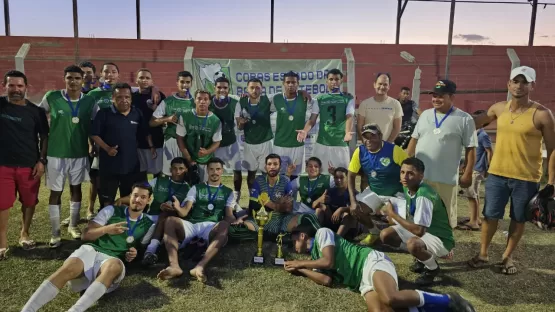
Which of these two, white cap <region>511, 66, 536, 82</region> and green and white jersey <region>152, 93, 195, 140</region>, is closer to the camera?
→ white cap <region>511, 66, 536, 82</region>

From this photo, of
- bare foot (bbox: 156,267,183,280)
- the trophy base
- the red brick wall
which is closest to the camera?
bare foot (bbox: 156,267,183,280)

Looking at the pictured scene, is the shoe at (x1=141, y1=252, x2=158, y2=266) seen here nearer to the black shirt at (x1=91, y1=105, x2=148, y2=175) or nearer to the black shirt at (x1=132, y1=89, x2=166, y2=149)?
the black shirt at (x1=91, y1=105, x2=148, y2=175)

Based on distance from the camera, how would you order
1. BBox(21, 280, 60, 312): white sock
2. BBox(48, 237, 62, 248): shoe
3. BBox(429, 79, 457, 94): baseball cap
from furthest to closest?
BBox(48, 237, 62, 248): shoe, BBox(429, 79, 457, 94): baseball cap, BBox(21, 280, 60, 312): white sock

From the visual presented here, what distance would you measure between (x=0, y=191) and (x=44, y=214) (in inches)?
64.0

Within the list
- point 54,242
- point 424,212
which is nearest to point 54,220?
point 54,242

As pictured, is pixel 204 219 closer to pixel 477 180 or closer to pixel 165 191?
pixel 165 191

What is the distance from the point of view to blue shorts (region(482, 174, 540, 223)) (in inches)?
164

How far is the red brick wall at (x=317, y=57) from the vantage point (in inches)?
540

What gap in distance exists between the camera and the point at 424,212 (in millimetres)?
Result: 3914

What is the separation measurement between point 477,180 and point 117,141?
5.33 meters

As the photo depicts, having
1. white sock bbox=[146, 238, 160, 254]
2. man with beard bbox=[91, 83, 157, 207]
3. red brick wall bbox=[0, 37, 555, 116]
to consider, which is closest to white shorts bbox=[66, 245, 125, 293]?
white sock bbox=[146, 238, 160, 254]

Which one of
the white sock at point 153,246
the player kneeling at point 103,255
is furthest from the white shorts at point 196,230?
the player kneeling at point 103,255

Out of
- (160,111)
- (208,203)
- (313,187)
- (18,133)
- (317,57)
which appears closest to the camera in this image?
(18,133)

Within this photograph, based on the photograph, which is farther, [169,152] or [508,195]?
[169,152]
